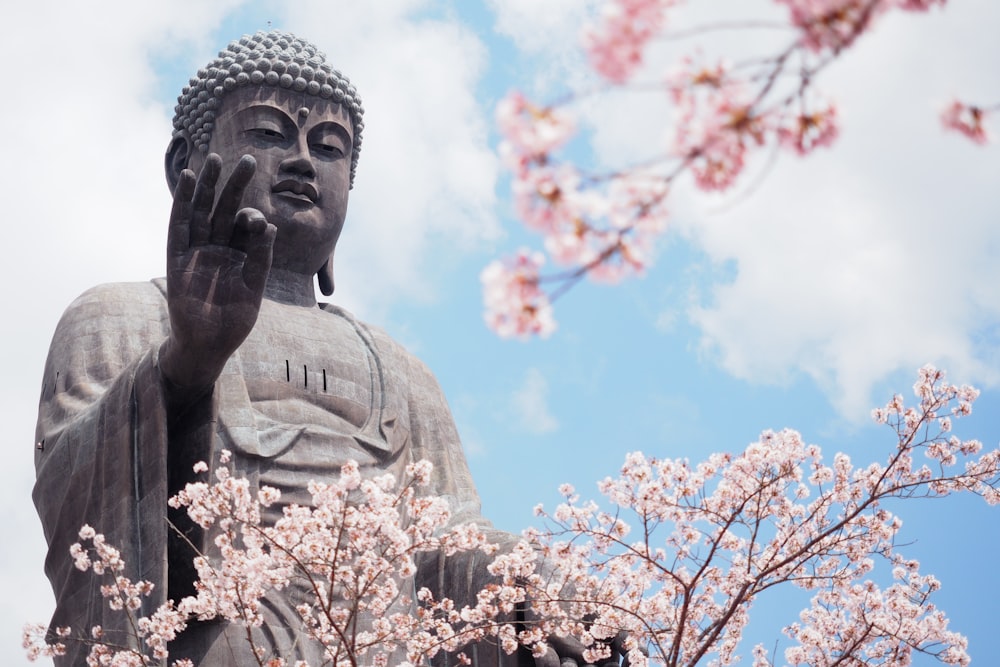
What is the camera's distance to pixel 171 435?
8266 mm

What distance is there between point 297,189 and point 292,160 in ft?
0.66

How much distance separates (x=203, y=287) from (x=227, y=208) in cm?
44

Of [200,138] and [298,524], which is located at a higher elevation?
[200,138]

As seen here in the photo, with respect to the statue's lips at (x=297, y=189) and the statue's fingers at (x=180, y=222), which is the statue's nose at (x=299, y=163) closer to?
the statue's lips at (x=297, y=189)

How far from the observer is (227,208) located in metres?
7.94

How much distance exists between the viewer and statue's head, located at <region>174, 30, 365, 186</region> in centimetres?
1072

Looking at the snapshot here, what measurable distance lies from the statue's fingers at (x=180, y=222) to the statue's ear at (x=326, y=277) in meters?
3.05

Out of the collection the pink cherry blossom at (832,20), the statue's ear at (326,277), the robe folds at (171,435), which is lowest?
the pink cherry blossom at (832,20)

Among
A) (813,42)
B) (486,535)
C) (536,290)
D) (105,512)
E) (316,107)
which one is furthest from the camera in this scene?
(316,107)

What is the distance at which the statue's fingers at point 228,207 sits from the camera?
7.82 meters

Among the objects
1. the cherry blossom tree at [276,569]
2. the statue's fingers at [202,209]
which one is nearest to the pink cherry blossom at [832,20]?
the cherry blossom tree at [276,569]

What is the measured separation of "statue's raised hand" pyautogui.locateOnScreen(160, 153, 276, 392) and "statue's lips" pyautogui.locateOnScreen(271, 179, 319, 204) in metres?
2.37

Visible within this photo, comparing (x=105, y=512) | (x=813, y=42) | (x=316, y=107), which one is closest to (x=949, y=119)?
(x=813, y=42)

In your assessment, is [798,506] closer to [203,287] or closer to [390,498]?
[390,498]
